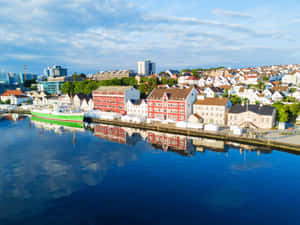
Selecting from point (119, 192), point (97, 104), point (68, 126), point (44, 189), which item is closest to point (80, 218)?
point (119, 192)

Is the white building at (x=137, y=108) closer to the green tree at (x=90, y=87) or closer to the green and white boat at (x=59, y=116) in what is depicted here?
the green and white boat at (x=59, y=116)

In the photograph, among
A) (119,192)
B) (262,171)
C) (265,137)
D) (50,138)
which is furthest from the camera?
(50,138)

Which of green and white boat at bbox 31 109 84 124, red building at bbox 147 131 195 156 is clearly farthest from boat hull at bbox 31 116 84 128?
red building at bbox 147 131 195 156

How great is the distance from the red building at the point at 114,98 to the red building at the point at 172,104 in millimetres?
14950

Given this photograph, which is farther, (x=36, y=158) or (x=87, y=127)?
(x=87, y=127)

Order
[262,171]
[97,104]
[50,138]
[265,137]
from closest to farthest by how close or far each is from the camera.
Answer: [262,171], [265,137], [50,138], [97,104]

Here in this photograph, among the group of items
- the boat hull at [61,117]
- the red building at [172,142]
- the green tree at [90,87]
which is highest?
the green tree at [90,87]

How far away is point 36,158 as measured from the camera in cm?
4050

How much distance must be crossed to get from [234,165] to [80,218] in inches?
1041

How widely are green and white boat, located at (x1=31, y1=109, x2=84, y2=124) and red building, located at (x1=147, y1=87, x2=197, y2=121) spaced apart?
27579 millimetres

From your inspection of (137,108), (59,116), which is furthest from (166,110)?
(59,116)

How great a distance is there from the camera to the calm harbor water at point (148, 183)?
Answer: 23422 mm

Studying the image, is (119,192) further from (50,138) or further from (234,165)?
(50,138)

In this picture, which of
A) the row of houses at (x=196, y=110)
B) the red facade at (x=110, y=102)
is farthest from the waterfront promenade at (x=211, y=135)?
the red facade at (x=110, y=102)
